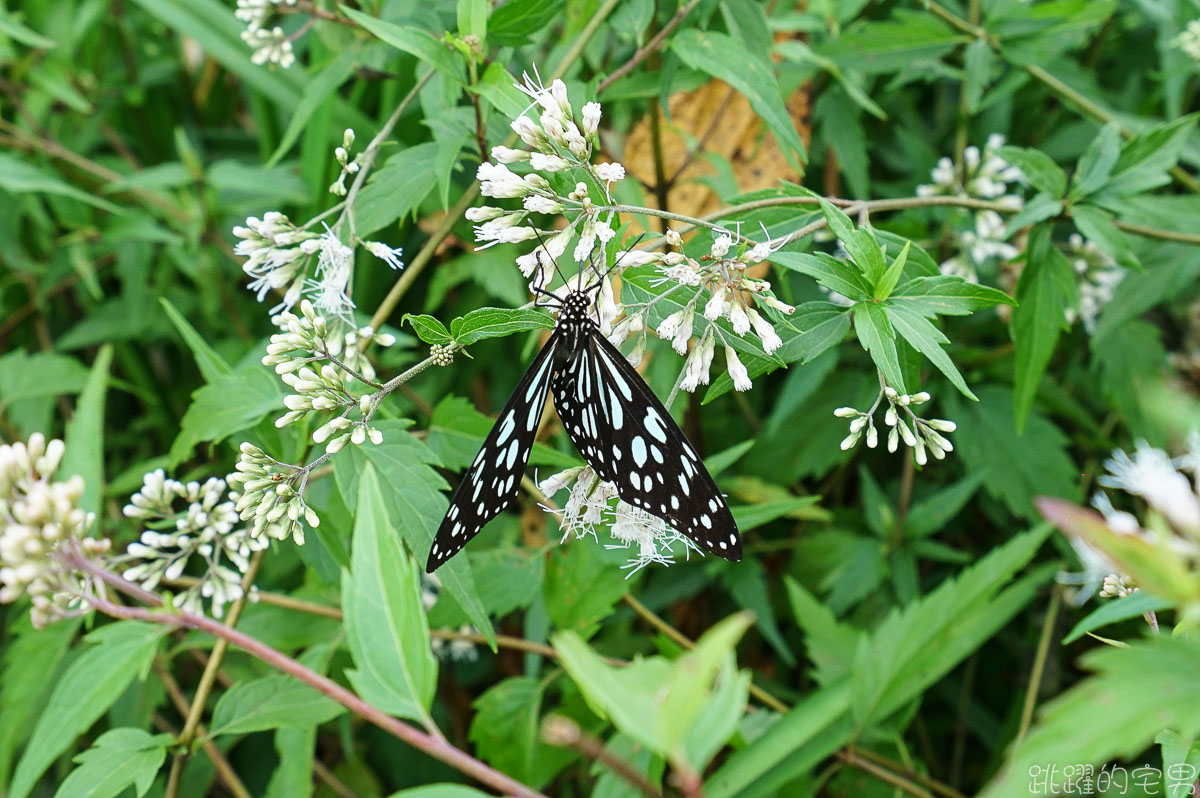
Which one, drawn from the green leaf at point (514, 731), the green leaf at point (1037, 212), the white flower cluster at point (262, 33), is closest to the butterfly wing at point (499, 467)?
the green leaf at point (514, 731)

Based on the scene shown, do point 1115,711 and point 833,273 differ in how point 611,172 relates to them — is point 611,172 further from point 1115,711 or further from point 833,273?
point 1115,711

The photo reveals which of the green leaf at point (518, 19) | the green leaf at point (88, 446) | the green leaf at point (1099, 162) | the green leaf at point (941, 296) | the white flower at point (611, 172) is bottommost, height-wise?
the green leaf at point (88, 446)

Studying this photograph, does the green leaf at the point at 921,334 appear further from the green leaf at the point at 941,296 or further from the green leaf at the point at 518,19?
the green leaf at the point at 518,19

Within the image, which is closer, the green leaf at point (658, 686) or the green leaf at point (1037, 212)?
the green leaf at point (658, 686)

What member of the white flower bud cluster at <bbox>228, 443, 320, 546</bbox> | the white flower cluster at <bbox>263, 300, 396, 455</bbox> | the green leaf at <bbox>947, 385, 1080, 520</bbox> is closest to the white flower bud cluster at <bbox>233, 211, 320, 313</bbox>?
the white flower cluster at <bbox>263, 300, 396, 455</bbox>

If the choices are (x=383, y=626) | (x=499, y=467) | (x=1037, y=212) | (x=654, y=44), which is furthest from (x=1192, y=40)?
(x=383, y=626)

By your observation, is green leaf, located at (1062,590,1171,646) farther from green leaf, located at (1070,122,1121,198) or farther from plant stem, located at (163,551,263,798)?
plant stem, located at (163,551,263,798)

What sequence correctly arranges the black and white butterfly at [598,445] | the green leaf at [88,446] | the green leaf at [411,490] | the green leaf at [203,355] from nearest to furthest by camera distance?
1. the black and white butterfly at [598,445]
2. the green leaf at [411,490]
3. the green leaf at [203,355]
4. the green leaf at [88,446]
